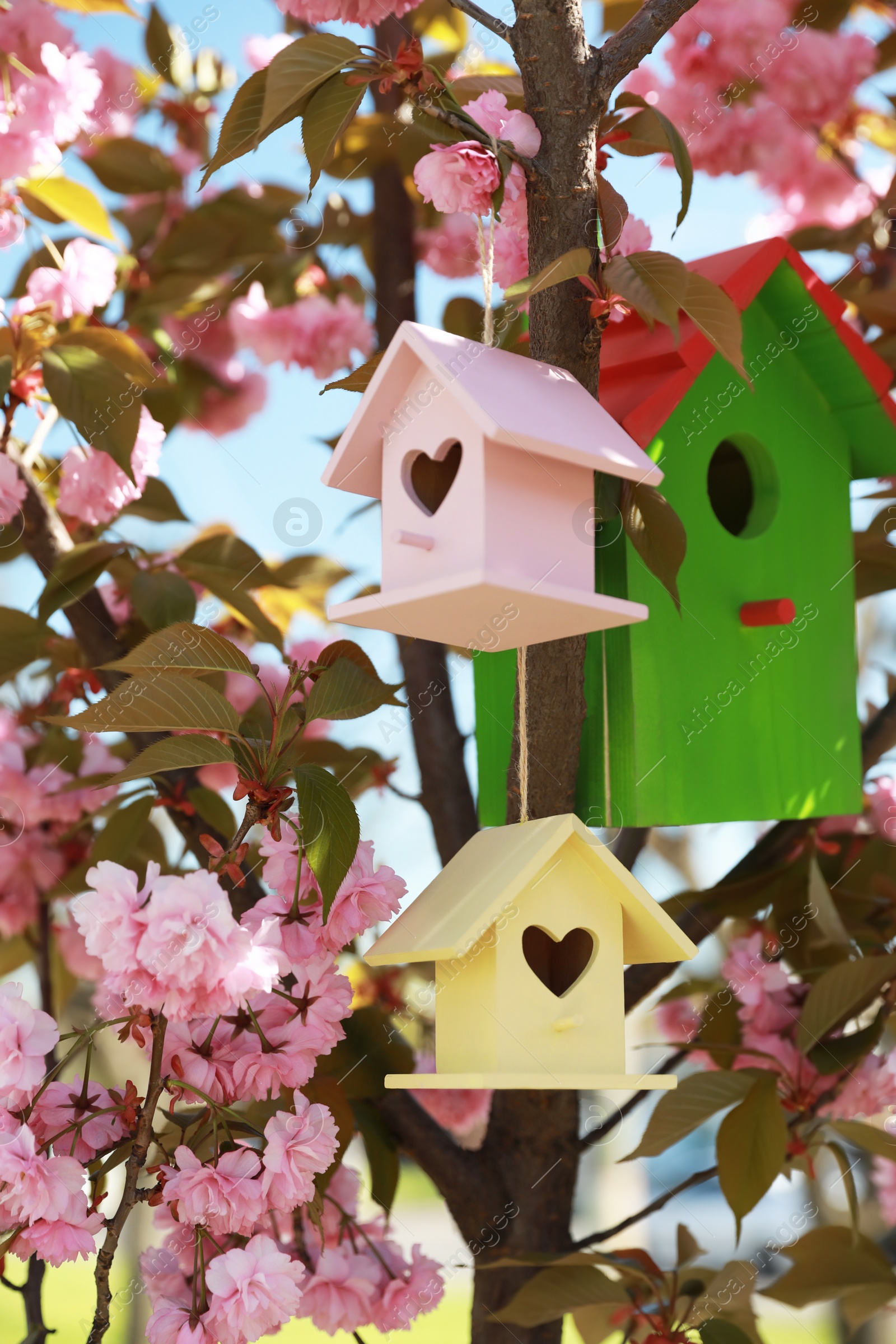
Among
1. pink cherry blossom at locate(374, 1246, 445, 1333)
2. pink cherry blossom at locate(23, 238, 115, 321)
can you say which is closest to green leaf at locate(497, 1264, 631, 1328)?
pink cherry blossom at locate(374, 1246, 445, 1333)

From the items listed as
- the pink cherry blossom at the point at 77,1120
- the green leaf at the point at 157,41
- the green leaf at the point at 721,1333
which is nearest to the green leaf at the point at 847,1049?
the green leaf at the point at 721,1333

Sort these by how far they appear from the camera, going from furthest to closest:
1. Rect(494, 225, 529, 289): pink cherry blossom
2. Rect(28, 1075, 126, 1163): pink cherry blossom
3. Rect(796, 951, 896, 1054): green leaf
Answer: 1. Rect(796, 951, 896, 1054): green leaf
2. Rect(494, 225, 529, 289): pink cherry blossom
3. Rect(28, 1075, 126, 1163): pink cherry blossom

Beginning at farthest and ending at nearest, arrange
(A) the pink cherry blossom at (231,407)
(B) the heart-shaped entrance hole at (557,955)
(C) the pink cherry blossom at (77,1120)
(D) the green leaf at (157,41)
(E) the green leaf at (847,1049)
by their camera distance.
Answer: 1. (A) the pink cherry blossom at (231,407)
2. (D) the green leaf at (157,41)
3. (E) the green leaf at (847,1049)
4. (B) the heart-shaped entrance hole at (557,955)
5. (C) the pink cherry blossom at (77,1120)

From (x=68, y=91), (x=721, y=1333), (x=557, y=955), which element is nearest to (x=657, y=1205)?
(x=721, y=1333)

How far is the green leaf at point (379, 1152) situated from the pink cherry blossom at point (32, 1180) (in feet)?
1.50

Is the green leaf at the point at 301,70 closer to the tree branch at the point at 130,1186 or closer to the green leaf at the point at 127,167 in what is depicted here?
the tree branch at the point at 130,1186

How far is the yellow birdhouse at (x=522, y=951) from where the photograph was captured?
796 mm

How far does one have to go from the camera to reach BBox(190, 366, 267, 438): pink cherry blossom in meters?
2.13

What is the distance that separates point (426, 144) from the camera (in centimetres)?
156

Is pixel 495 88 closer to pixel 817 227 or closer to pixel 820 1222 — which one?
pixel 817 227

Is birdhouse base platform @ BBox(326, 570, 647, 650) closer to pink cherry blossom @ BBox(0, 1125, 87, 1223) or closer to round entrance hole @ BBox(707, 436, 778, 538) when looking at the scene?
pink cherry blossom @ BBox(0, 1125, 87, 1223)

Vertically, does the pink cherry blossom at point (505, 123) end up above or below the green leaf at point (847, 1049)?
above

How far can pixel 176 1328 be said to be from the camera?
0.82 metres

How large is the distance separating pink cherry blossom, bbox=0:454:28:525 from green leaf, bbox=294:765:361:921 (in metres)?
0.55
